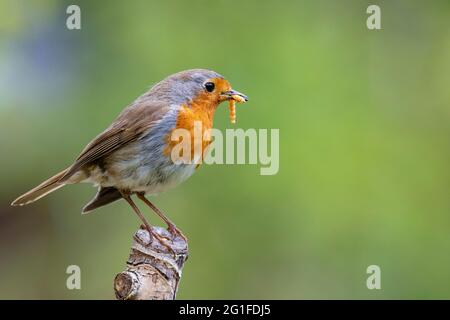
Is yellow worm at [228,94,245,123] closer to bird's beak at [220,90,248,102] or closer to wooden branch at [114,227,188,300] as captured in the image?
bird's beak at [220,90,248,102]

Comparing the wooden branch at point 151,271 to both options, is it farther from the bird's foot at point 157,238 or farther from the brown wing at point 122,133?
the brown wing at point 122,133

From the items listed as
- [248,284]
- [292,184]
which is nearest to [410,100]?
[292,184]

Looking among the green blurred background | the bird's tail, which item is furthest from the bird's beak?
the bird's tail

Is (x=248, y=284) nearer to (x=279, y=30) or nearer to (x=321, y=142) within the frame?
(x=321, y=142)

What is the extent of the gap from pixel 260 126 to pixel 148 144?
4.47 ft

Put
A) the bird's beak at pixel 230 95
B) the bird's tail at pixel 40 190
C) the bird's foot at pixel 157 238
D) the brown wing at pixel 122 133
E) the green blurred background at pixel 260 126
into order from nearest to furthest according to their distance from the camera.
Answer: the bird's foot at pixel 157 238 < the brown wing at pixel 122 133 < the bird's tail at pixel 40 190 < the bird's beak at pixel 230 95 < the green blurred background at pixel 260 126

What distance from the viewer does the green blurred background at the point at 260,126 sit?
19.4 ft

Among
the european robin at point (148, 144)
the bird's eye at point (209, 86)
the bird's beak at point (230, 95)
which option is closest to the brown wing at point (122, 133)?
the european robin at point (148, 144)

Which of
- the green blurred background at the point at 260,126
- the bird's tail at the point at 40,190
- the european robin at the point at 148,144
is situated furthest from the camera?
the green blurred background at the point at 260,126

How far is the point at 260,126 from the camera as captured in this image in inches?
230

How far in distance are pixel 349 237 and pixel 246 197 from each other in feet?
2.83

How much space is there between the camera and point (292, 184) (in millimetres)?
5918

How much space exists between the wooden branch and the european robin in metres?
0.37

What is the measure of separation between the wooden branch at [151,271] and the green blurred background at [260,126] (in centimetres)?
171
